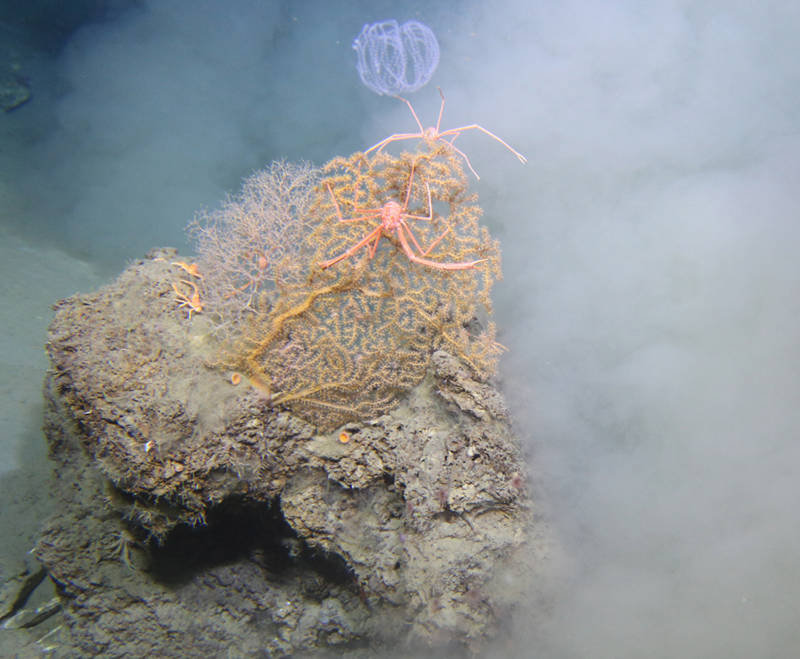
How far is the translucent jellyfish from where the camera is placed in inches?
187

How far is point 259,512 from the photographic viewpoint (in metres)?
2.68

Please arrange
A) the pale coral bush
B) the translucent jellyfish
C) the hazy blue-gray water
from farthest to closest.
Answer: the translucent jellyfish
the pale coral bush
the hazy blue-gray water

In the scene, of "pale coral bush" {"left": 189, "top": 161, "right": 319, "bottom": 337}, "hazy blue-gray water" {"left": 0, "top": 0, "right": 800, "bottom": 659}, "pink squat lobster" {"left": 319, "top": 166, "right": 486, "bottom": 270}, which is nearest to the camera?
"hazy blue-gray water" {"left": 0, "top": 0, "right": 800, "bottom": 659}

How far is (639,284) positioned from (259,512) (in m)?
3.32

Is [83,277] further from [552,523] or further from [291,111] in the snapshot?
[552,523]

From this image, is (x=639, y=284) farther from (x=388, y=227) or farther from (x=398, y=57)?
(x=398, y=57)

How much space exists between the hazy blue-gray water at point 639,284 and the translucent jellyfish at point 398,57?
0.52ft

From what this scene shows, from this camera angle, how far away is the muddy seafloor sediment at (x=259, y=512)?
222 cm

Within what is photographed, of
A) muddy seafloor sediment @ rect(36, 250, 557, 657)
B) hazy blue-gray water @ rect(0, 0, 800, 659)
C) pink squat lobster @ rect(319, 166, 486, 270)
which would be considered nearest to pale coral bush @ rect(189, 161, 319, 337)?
muddy seafloor sediment @ rect(36, 250, 557, 657)

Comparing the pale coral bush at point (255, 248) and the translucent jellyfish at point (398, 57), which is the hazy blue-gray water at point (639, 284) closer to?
the translucent jellyfish at point (398, 57)

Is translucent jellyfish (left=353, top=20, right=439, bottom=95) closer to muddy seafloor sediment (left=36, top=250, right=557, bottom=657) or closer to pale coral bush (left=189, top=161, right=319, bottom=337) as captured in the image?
pale coral bush (left=189, top=161, right=319, bottom=337)

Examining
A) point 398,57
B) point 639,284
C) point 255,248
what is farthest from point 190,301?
point 398,57

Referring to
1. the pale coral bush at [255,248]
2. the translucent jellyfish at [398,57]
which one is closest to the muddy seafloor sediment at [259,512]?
the pale coral bush at [255,248]

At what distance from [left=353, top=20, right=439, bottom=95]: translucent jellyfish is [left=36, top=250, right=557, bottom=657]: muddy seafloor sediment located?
145 inches
